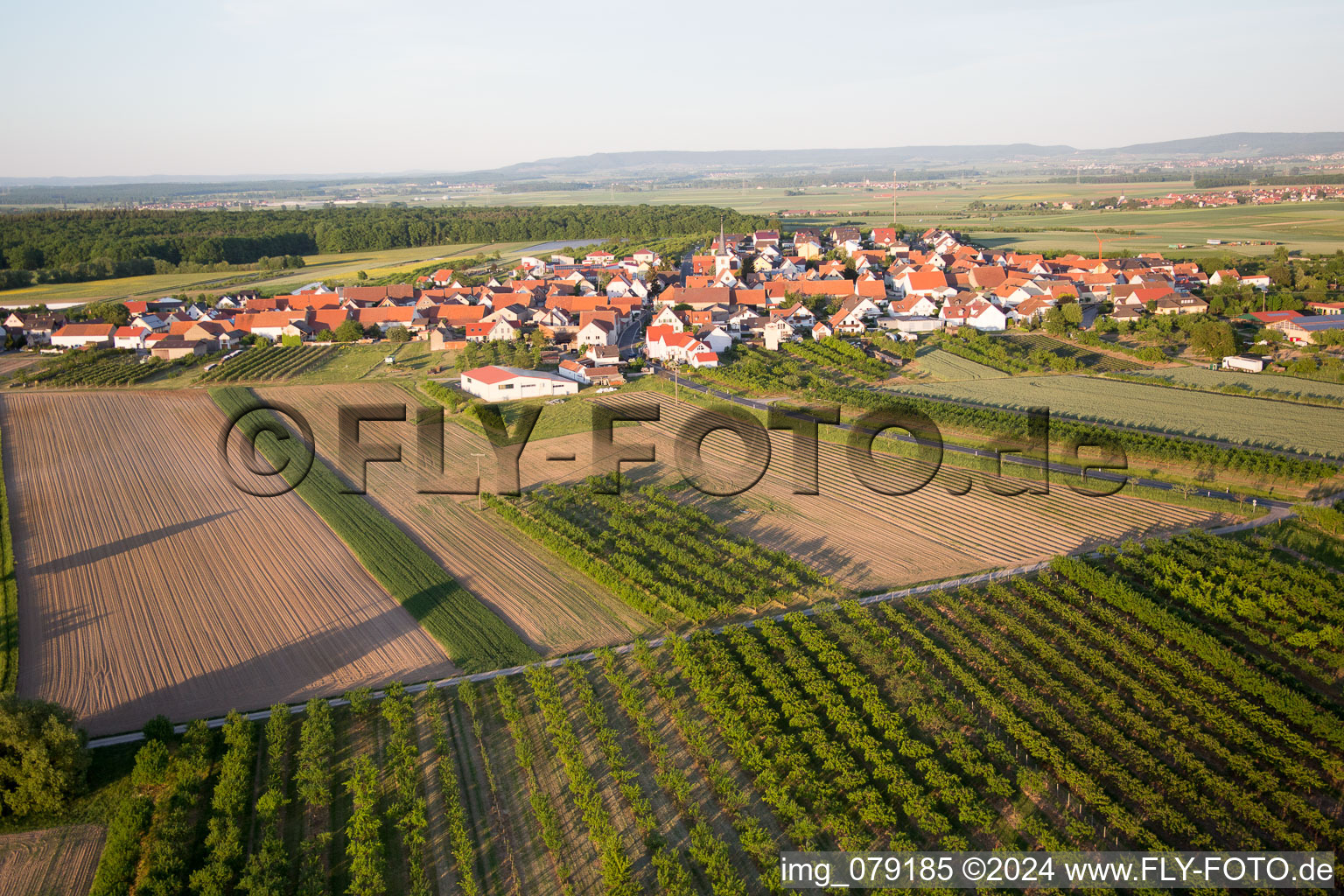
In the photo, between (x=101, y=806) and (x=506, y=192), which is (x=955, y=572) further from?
(x=506, y=192)

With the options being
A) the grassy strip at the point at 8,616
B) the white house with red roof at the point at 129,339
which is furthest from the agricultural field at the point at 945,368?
the white house with red roof at the point at 129,339

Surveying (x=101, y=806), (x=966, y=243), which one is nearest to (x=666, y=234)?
(x=966, y=243)

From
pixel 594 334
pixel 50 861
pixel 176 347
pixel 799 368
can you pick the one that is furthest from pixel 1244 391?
pixel 176 347

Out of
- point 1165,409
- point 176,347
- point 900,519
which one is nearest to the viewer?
point 900,519

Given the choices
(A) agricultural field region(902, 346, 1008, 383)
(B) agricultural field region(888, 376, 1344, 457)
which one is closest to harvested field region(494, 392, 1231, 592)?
(B) agricultural field region(888, 376, 1344, 457)

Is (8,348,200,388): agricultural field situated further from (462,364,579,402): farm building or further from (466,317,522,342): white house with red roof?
(462,364,579,402): farm building

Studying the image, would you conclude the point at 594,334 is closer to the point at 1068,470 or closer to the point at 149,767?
the point at 1068,470

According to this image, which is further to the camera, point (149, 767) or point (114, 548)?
point (114, 548)
